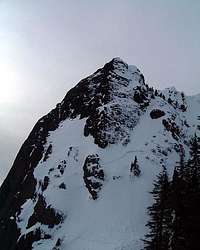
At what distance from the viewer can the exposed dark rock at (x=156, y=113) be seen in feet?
355

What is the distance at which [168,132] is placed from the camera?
102875 mm

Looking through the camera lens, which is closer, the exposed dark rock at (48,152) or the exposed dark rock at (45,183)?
the exposed dark rock at (45,183)

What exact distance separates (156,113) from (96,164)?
23.5m

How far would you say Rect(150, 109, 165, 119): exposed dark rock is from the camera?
108 metres

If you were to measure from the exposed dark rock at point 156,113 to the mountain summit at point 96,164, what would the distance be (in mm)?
222

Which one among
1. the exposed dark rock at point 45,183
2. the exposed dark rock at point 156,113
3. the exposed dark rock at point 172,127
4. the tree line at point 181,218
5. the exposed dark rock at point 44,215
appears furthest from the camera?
the exposed dark rock at point 156,113

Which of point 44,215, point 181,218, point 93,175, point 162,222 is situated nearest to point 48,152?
point 93,175

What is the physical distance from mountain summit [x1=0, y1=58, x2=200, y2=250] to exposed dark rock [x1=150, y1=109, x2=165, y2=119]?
222mm

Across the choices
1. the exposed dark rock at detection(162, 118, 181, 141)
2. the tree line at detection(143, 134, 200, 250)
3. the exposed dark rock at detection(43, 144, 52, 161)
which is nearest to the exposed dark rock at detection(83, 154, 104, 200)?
the exposed dark rock at detection(43, 144, 52, 161)

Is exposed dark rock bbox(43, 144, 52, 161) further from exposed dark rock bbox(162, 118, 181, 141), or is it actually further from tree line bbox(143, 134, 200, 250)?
tree line bbox(143, 134, 200, 250)

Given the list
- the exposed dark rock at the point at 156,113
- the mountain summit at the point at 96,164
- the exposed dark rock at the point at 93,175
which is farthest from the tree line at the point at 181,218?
the exposed dark rock at the point at 156,113

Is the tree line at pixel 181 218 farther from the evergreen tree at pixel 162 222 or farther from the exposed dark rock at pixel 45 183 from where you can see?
the exposed dark rock at pixel 45 183

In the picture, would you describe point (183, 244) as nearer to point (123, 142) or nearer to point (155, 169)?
point (155, 169)

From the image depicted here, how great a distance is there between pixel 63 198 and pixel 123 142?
18102mm
